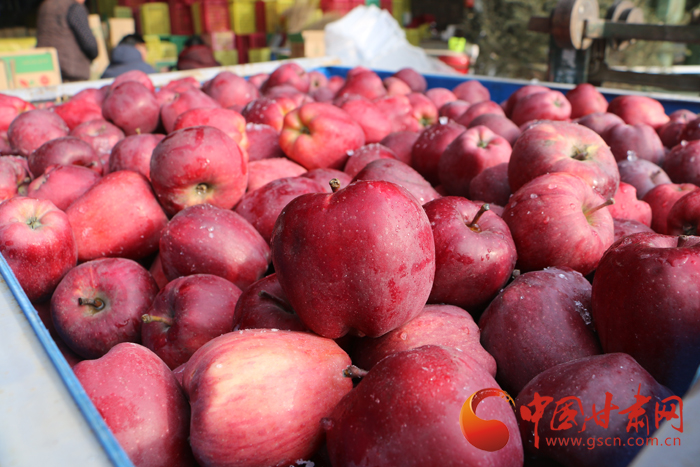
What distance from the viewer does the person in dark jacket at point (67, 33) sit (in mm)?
5863

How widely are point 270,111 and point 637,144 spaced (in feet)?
6.07

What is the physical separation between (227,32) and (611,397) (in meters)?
8.65

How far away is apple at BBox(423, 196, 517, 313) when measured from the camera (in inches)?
50.0

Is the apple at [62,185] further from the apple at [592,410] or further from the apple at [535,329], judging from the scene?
the apple at [592,410]

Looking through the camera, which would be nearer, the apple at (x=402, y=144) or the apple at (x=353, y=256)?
the apple at (x=353, y=256)

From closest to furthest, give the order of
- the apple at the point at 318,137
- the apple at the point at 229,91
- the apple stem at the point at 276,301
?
the apple stem at the point at 276,301, the apple at the point at 318,137, the apple at the point at 229,91

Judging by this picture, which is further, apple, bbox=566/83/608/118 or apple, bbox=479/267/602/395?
apple, bbox=566/83/608/118

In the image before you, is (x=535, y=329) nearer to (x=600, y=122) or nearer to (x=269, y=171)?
(x=269, y=171)

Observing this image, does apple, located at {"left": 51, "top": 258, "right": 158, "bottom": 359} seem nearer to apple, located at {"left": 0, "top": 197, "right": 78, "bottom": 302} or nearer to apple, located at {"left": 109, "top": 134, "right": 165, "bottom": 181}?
apple, located at {"left": 0, "top": 197, "right": 78, "bottom": 302}

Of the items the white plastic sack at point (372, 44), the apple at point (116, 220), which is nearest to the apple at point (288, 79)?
the apple at point (116, 220)

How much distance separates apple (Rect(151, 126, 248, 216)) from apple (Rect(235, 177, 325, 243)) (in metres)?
0.10

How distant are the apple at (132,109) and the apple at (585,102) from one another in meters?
2.53

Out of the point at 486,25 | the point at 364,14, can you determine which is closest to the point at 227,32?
the point at 364,14

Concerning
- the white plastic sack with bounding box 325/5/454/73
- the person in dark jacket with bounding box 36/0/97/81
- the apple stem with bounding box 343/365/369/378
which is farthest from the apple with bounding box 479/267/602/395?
the person in dark jacket with bounding box 36/0/97/81
